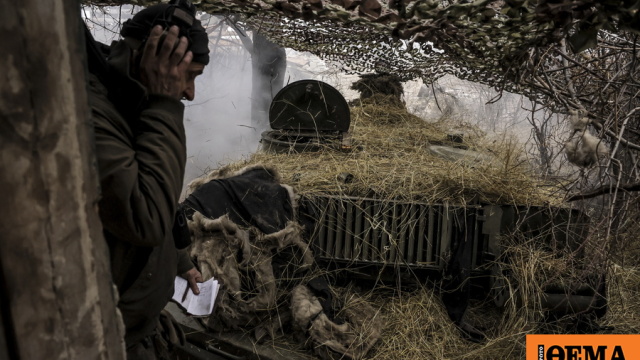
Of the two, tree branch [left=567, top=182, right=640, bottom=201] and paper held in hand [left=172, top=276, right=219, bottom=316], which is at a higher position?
tree branch [left=567, top=182, right=640, bottom=201]

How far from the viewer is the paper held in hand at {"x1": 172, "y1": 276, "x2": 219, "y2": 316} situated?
278cm

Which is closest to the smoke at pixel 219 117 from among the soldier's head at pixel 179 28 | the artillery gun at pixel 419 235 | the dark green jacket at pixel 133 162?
the artillery gun at pixel 419 235

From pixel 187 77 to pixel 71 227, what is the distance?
0.79 meters

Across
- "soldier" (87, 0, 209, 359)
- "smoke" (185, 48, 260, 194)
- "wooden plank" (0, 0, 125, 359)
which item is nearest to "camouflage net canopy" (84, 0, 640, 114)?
"soldier" (87, 0, 209, 359)

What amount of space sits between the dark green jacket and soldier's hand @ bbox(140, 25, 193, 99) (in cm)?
4

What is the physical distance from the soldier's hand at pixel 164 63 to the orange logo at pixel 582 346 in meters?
3.21

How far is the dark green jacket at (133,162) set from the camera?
139cm

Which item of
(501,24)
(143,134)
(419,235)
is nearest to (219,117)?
(419,235)

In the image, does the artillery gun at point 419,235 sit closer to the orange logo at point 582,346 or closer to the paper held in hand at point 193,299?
the orange logo at point 582,346

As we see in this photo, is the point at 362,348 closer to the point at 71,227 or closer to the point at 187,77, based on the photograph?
the point at 187,77

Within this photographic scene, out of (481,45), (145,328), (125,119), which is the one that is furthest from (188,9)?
(481,45)

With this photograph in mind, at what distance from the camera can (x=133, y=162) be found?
4.74ft

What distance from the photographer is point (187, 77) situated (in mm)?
1718

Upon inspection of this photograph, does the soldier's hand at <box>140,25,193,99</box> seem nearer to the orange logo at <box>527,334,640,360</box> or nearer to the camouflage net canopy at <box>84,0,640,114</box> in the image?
the camouflage net canopy at <box>84,0,640,114</box>
